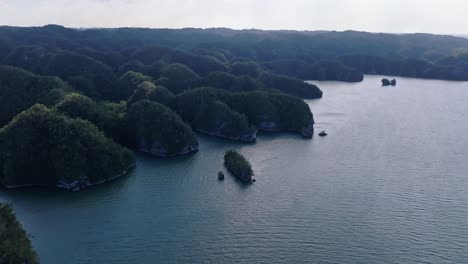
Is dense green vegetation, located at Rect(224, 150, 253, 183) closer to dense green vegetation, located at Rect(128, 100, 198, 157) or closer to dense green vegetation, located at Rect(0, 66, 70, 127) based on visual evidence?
dense green vegetation, located at Rect(128, 100, 198, 157)

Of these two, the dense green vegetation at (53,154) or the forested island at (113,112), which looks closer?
the dense green vegetation at (53,154)

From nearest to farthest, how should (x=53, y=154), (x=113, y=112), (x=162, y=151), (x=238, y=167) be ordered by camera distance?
(x=53, y=154), (x=238, y=167), (x=162, y=151), (x=113, y=112)

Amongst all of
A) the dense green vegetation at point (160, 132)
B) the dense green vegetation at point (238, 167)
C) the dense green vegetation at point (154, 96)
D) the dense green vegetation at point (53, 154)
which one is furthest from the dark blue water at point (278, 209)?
the dense green vegetation at point (154, 96)

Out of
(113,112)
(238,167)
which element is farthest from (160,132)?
(238,167)

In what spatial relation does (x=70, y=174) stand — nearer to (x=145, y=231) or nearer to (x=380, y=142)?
(x=145, y=231)

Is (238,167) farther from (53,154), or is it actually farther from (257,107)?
(257,107)

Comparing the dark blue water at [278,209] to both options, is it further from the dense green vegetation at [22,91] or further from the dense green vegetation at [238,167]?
the dense green vegetation at [22,91]
